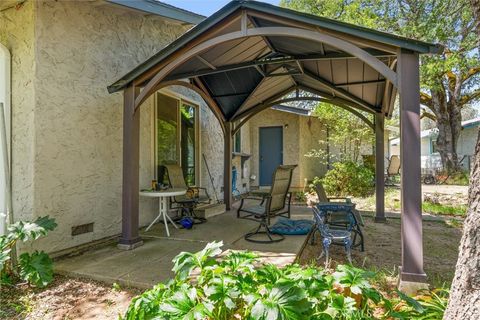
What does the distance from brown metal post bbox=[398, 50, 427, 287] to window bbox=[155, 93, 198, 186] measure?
4167 millimetres

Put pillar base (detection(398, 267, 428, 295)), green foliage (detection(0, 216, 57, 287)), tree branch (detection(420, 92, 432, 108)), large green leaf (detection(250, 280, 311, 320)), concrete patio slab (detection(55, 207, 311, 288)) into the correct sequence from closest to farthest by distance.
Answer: large green leaf (detection(250, 280, 311, 320)), pillar base (detection(398, 267, 428, 295)), green foliage (detection(0, 216, 57, 287)), concrete patio slab (detection(55, 207, 311, 288)), tree branch (detection(420, 92, 432, 108))

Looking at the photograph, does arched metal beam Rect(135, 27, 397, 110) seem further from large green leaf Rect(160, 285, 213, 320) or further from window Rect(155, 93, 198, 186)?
large green leaf Rect(160, 285, 213, 320)

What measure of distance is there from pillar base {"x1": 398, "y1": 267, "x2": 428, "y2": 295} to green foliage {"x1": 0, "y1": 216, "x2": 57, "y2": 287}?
3544 mm

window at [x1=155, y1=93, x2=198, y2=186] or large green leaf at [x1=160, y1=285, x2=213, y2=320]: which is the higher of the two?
window at [x1=155, y1=93, x2=198, y2=186]

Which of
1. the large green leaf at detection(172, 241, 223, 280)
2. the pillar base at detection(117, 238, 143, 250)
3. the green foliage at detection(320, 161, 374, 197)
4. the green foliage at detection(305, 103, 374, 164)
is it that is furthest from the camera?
the green foliage at detection(305, 103, 374, 164)

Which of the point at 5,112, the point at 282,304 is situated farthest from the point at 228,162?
the point at 282,304

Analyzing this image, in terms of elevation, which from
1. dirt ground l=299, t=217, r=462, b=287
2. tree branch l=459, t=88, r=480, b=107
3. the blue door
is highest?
tree branch l=459, t=88, r=480, b=107

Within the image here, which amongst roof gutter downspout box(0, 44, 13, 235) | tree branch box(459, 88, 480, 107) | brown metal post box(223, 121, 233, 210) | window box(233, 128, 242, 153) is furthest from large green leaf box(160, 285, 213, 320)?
tree branch box(459, 88, 480, 107)

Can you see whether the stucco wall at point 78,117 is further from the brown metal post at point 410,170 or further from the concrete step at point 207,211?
the brown metal post at point 410,170

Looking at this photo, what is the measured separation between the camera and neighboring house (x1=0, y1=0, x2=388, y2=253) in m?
3.68

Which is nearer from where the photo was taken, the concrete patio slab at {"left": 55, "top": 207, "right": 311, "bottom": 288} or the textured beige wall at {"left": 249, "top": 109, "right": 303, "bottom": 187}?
the concrete patio slab at {"left": 55, "top": 207, "right": 311, "bottom": 288}

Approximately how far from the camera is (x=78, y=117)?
4.20 m

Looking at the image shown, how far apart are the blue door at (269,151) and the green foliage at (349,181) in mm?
2489

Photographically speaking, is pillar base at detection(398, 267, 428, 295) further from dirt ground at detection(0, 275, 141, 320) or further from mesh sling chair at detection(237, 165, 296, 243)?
dirt ground at detection(0, 275, 141, 320)
